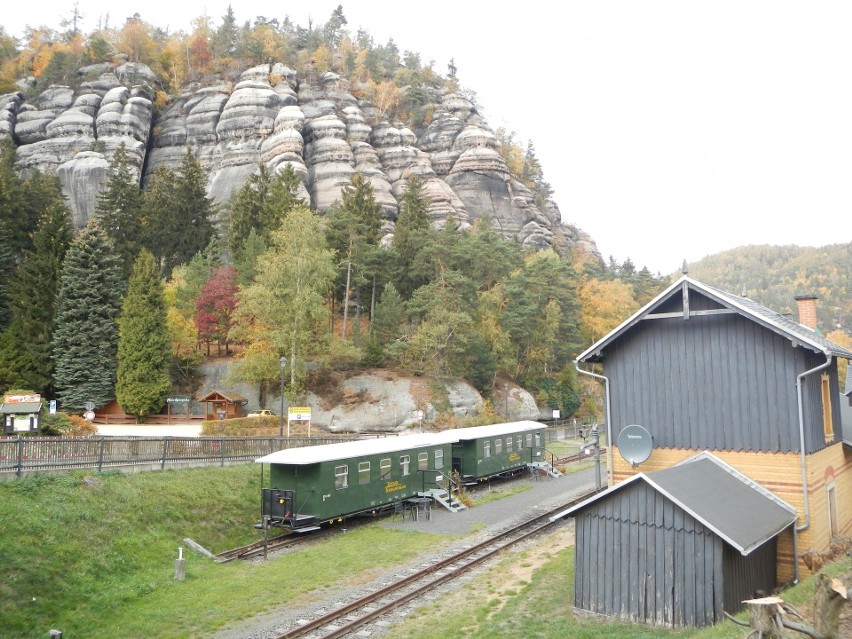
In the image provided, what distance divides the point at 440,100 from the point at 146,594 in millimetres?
100181

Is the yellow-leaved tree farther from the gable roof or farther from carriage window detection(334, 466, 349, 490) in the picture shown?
the gable roof

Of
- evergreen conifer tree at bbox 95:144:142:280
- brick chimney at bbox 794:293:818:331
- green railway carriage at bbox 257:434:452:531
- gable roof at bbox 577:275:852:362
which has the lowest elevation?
green railway carriage at bbox 257:434:452:531

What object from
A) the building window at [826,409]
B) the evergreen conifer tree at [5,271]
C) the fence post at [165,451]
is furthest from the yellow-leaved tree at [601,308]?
the evergreen conifer tree at [5,271]

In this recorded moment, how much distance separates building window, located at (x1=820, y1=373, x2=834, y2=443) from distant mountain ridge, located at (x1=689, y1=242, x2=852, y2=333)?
4171 inches

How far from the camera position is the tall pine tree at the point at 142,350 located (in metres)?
42.4

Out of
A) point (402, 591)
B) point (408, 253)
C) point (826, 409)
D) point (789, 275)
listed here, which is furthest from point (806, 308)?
point (789, 275)

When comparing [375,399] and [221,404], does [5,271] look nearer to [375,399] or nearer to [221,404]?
[221,404]

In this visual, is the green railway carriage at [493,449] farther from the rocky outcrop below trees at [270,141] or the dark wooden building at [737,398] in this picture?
the rocky outcrop below trees at [270,141]

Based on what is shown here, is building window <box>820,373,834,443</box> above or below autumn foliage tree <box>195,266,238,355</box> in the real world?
below

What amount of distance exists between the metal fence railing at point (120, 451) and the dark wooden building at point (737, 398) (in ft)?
51.5

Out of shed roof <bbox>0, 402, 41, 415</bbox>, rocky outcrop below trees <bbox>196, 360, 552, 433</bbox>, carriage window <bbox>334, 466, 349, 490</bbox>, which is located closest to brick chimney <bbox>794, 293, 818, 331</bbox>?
carriage window <bbox>334, 466, 349, 490</bbox>

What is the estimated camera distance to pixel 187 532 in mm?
19172

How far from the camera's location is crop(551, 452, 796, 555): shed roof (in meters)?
11.3

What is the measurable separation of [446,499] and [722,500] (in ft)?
49.2
